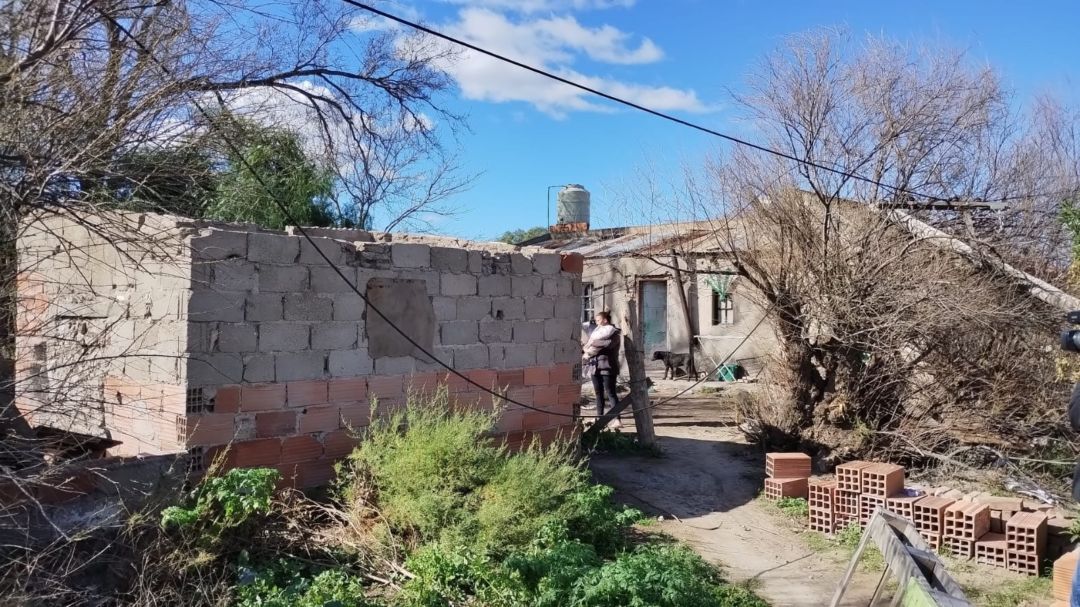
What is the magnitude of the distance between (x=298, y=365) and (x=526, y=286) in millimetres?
2663

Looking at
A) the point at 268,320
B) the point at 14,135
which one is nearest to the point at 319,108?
the point at 268,320

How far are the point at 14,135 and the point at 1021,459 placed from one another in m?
9.17

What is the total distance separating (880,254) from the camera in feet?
29.7

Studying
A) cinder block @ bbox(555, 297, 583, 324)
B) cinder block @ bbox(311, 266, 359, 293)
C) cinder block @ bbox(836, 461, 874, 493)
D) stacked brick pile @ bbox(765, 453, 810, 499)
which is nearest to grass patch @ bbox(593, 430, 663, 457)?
stacked brick pile @ bbox(765, 453, 810, 499)

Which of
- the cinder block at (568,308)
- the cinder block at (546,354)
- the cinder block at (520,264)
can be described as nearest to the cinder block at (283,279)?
the cinder block at (520,264)

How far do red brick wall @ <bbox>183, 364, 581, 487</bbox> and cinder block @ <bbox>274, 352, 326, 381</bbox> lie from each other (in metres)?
0.06

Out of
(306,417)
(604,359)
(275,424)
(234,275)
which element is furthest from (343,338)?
(604,359)

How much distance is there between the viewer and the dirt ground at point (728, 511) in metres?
6.42

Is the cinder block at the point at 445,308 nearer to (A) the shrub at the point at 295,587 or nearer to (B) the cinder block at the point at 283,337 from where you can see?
(B) the cinder block at the point at 283,337

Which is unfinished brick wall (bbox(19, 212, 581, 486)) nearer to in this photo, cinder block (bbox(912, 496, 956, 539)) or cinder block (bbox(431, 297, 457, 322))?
cinder block (bbox(431, 297, 457, 322))

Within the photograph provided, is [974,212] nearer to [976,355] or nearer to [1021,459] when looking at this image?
[976,355]

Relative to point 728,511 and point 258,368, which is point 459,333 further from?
point 728,511

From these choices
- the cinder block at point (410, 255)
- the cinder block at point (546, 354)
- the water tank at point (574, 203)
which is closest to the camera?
the cinder block at point (410, 255)

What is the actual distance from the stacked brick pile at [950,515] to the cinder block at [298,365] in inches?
185
